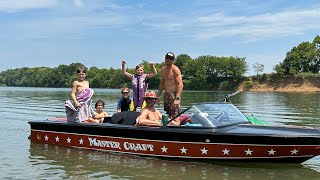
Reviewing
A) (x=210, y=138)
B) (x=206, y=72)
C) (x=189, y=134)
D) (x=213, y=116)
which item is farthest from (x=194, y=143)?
(x=206, y=72)

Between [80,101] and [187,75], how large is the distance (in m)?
109

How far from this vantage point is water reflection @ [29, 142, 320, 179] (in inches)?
290

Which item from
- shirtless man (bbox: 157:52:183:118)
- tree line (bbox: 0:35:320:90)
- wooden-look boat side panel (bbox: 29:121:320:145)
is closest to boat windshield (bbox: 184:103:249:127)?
wooden-look boat side panel (bbox: 29:121:320:145)

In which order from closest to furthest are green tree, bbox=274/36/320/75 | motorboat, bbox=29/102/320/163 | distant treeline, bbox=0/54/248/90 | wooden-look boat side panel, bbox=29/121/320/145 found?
wooden-look boat side panel, bbox=29/121/320/145, motorboat, bbox=29/102/320/163, green tree, bbox=274/36/320/75, distant treeline, bbox=0/54/248/90

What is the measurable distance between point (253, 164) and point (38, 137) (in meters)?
5.64

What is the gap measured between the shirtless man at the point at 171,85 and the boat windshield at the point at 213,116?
2.17 ft

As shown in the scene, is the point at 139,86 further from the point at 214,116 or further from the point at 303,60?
the point at 303,60

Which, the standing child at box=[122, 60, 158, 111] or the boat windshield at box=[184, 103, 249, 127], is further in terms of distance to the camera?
the standing child at box=[122, 60, 158, 111]

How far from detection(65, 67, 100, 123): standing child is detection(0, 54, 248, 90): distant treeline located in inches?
3148

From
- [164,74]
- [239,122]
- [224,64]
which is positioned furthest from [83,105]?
[224,64]

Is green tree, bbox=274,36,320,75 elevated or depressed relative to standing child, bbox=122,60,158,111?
elevated

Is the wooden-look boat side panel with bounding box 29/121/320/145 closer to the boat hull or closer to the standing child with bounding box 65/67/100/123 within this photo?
the boat hull

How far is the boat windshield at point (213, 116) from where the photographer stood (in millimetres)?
7922

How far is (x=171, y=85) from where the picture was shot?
9.28 metres
